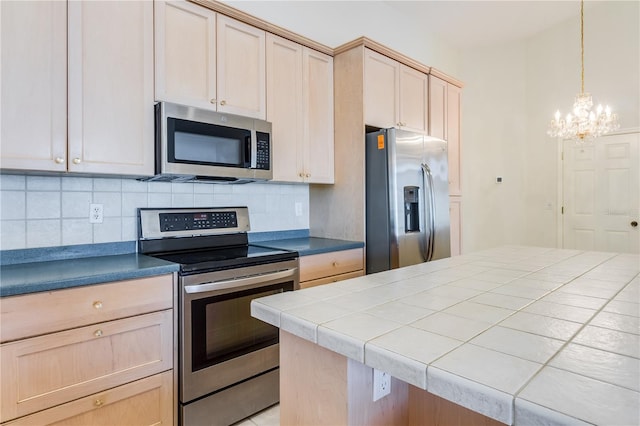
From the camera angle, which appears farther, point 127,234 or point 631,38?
point 631,38

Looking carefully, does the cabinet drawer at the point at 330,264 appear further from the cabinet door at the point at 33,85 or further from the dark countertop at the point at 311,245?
the cabinet door at the point at 33,85

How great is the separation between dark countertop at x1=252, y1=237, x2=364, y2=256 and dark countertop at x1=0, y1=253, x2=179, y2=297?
82 cm

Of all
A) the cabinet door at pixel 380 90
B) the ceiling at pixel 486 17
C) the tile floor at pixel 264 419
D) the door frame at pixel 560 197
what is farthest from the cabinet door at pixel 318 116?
the door frame at pixel 560 197

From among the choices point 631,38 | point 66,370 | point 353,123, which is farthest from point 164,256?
point 631,38

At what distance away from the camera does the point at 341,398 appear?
0.91m

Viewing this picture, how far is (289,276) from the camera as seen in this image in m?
2.13

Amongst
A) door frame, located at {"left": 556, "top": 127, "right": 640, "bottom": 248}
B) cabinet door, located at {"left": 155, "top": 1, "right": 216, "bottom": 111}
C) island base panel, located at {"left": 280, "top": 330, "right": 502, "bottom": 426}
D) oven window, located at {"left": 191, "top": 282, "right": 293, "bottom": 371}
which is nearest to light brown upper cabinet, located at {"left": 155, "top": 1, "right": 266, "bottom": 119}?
cabinet door, located at {"left": 155, "top": 1, "right": 216, "bottom": 111}

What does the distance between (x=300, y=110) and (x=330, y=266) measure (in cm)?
114

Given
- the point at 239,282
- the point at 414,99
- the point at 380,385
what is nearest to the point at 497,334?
the point at 380,385

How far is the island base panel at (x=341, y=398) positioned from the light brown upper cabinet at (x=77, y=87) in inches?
53.4

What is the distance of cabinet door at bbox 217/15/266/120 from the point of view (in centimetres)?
218

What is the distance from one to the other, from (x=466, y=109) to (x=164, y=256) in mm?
4290

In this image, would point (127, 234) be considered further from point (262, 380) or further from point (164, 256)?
point (262, 380)

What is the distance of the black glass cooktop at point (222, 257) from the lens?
1752mm
